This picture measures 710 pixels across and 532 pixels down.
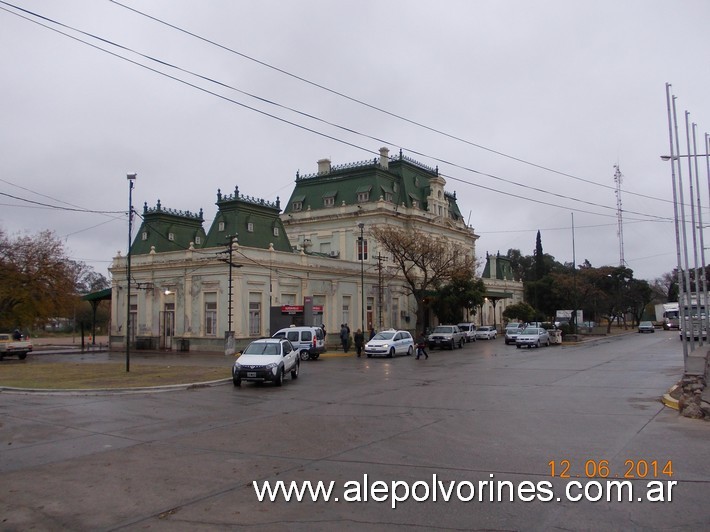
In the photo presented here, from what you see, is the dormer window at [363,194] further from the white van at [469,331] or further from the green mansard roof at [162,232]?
the green mansard roof at [162,232]

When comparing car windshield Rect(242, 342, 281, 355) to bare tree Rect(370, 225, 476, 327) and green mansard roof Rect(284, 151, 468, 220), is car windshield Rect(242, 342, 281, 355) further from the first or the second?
green mansard roof Rect(284, 151, 468, 220)

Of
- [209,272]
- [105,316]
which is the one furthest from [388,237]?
[105,316]

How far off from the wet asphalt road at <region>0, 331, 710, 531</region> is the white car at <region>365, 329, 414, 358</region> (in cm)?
1605

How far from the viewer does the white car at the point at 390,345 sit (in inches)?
1414

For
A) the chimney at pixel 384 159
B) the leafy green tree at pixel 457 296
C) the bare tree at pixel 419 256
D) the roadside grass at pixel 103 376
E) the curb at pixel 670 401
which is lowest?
the curb at pixel 670 401

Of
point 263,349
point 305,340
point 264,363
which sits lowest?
point 264,363

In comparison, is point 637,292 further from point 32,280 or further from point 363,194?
point 32,280

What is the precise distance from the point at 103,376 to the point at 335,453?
53.6 feet

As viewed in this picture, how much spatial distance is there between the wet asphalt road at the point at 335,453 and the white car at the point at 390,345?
1605cm

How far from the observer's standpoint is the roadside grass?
66.3 ft
